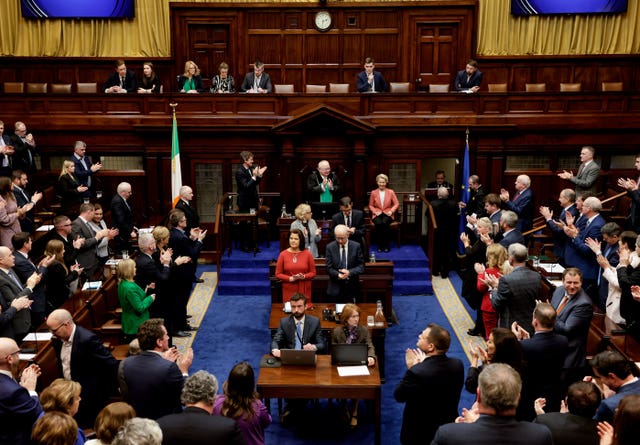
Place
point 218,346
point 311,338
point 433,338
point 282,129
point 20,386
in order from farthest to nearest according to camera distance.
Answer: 1. point 282,129
2. point 218,346
3. point 311,338
4. point 433,338
5. point 20,386

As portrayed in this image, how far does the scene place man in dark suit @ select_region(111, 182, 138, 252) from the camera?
35.4 ft

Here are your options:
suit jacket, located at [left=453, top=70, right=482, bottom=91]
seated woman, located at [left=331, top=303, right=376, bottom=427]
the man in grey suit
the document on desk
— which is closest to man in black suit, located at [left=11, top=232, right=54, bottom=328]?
seated woman, located at [left=331, top=303, right=376, bottom=427]

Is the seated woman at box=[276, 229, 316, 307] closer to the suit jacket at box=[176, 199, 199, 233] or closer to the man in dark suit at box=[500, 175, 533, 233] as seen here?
the suit jacket at box=[176, 199, 199, 233]

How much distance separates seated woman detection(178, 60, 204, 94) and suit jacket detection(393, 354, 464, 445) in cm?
917

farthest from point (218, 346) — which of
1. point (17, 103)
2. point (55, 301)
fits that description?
point (17, 103)

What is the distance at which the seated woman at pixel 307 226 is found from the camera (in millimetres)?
10266

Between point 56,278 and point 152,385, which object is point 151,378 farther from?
point 56,278

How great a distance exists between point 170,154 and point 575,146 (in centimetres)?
743

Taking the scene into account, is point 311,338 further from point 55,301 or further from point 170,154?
point 170,154

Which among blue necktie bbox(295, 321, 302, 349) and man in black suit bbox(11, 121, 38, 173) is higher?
man in black suit bbox(11, 121, 38, 173)

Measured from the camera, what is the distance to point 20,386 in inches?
204

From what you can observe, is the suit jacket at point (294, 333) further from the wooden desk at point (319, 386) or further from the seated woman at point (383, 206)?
the seated woman at point (383, 206)

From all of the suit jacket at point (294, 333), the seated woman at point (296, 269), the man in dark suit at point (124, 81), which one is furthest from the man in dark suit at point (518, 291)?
the man in dark suit at point (124, 81)

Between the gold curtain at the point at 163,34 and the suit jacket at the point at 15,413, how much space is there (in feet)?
38.6
